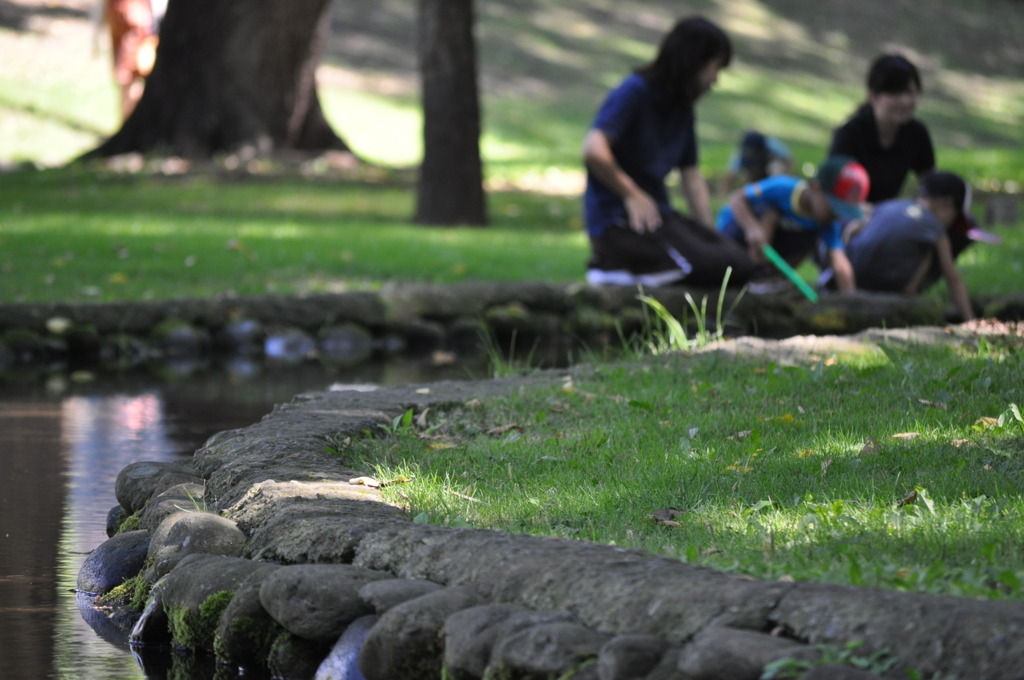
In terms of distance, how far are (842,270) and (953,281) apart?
0.77 meters

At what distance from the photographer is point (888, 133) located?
29.1 feet

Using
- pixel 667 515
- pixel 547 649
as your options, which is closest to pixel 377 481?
pixel 667 515

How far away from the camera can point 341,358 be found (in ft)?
30.4

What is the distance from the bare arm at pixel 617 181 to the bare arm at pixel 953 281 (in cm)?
165

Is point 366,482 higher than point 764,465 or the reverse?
the reverse

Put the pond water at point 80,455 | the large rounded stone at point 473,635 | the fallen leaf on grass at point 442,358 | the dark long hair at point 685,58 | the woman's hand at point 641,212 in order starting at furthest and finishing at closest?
the fallen leaf on grass at point 442,358 < the woman's hand at point 641,212 < the dark long hair at point 685,58 < the pond water at point 80,455 < the large rounded stone at point 473,635

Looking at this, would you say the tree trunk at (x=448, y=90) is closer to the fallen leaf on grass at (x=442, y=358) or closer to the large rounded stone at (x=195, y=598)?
the fallen leaf on grass at (x=442, y=358)

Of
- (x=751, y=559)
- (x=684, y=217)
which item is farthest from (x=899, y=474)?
(x=684, y=217)

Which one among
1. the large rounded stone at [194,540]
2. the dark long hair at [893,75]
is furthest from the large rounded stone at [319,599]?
the dark long hair at [893,75]

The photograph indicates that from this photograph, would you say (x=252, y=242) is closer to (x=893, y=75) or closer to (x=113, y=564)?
(x=893, y=75)

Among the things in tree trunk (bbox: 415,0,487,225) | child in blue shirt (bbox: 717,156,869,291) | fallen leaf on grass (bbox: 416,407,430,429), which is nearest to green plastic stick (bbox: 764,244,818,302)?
child in blue shirt (bbox: 717,156,869,291)

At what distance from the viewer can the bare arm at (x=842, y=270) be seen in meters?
8.82

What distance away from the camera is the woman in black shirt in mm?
8547

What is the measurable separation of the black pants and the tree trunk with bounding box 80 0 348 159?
919 centimetres
